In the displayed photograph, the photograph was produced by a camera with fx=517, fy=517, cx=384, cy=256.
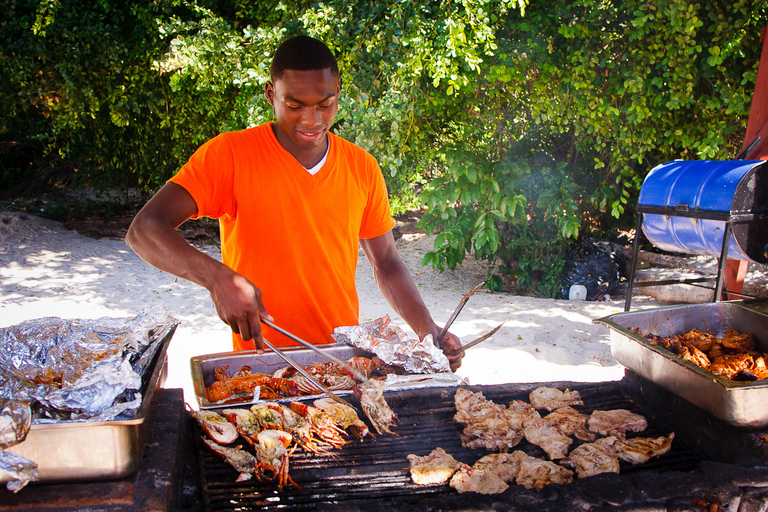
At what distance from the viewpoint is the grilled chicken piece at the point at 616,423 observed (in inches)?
71.4

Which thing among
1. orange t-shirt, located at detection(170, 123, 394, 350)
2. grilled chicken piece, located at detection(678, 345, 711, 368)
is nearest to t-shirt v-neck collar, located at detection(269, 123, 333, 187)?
orange t-shirt, located at detection(170, 123, 394, 350)

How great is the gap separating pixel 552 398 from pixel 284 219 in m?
1.32

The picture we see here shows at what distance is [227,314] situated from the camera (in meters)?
1.66

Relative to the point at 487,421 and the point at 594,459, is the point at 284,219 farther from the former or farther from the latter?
the point at 594,459

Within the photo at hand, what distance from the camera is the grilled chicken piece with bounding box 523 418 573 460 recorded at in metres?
1.69

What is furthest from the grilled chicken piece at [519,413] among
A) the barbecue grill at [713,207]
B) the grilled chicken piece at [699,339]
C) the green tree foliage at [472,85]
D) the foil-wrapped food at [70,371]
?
the green tree foliage at [472,85]

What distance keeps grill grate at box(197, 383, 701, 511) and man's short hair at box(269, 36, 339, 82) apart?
1.34 m

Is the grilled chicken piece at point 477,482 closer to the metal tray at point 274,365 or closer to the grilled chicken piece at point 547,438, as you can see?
the grilled chicken piece at point 547,438

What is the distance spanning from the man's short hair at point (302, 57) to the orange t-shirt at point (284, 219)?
0.33 m

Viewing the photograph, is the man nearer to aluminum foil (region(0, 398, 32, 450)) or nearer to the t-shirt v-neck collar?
the t-shirt v-neck collar

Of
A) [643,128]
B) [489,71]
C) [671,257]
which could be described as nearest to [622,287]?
[671,257]

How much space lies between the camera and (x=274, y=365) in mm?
2152

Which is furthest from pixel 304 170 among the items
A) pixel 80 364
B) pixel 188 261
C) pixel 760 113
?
pixel 760 113

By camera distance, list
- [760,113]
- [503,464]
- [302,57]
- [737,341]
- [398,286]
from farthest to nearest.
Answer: [760,113] < [398,286] < [737,341] < [302,57] < [503,464]
